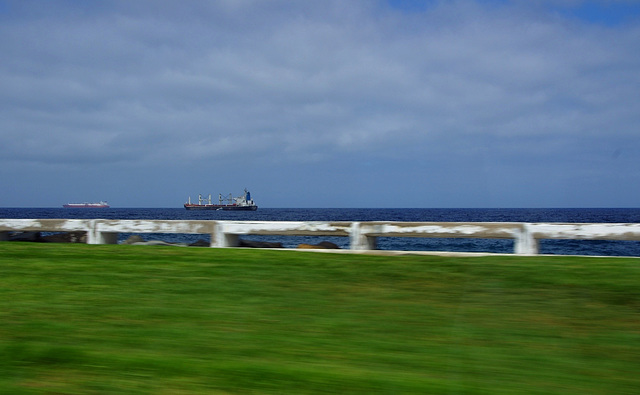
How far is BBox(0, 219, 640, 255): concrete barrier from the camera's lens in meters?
9.95

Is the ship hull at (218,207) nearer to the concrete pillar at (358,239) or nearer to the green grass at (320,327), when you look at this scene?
the concrete pillar at (358,239)

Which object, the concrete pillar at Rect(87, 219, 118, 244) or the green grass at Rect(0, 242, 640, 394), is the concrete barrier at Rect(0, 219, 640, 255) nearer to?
the concrete pillar at Rect(87, 219, 118, 244)

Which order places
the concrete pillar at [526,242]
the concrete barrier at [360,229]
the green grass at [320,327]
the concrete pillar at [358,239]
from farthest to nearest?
1. the concrete pillar at [358,239]
2. the concrete pillar at [526,242]
3. the concrete barrier at [360,229]
4. the green grass at [320,327]

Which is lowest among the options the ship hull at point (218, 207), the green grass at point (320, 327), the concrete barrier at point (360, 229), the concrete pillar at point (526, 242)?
the green grass at point (320, 327)

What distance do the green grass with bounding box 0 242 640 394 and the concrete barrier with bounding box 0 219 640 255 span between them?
121cm

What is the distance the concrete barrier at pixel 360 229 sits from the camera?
9.95 meters

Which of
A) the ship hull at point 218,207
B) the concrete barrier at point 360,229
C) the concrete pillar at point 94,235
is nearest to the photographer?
the concrete barrier at point 360,229

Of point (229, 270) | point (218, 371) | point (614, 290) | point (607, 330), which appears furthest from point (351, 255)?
point (218, 371)

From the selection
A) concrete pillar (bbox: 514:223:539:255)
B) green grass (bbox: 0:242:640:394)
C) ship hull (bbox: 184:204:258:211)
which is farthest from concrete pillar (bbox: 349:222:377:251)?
ship hull (bbox: 184:204:258:211)

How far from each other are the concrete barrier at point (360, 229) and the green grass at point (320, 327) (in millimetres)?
1209

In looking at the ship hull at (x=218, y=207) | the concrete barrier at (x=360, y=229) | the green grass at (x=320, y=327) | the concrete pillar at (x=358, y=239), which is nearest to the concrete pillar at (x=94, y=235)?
the concrete barrier at (x=360, y=229)

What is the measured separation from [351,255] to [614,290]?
428 cm

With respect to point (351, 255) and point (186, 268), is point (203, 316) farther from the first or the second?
point (351, 255)

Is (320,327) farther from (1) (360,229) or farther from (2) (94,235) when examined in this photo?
(2) (94,235)
